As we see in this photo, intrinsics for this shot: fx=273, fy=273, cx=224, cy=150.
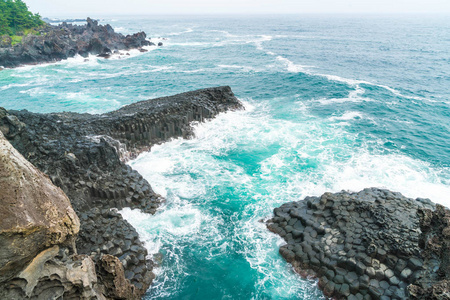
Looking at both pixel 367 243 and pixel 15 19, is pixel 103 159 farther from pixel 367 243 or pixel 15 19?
pixel 15 19

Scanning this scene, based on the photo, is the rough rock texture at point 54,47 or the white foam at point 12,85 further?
the rough rock texture at point 54,47

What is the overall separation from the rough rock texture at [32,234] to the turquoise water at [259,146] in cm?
833

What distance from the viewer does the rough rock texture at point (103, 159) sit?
18.8 meters

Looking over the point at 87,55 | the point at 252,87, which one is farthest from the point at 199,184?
the point at 87,55

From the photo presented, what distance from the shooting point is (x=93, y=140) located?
2761cm

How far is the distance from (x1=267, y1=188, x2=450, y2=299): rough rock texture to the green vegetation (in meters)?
104

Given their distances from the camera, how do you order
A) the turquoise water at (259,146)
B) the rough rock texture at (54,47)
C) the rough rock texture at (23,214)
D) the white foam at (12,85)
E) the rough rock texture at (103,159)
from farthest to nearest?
the rough rock texture at (54,47)
the white foam at (12,85)
the turquoise water at (259,146)
the rough rock texture at (103,159)
the rough rock texture at (23,214)

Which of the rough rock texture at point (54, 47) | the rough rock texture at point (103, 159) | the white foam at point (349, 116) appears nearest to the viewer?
the rough rock texture at point (103, 159)

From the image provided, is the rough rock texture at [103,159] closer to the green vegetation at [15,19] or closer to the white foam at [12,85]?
the white foam at [12,85]

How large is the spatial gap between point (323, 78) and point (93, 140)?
50.4 meters

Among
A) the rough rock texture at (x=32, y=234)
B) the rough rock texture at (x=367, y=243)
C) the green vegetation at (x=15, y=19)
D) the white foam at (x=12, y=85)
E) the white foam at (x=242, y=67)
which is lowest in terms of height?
the rough rock texture at (x=367, y=243)

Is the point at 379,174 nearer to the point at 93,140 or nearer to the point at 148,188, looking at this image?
the point at 148,188

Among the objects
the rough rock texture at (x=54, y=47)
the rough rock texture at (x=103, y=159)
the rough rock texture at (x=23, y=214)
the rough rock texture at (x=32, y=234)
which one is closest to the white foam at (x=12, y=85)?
the rough rock texture at (x=54, y=47)

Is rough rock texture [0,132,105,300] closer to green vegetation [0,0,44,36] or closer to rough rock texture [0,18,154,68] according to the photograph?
rough rock texture [0,18,154,68]
